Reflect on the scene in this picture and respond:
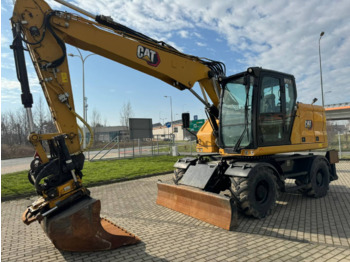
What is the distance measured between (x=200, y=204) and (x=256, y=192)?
A: 4.10ft

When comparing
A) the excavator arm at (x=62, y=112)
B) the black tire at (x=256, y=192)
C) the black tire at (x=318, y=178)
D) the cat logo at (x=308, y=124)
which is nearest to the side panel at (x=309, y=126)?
the cat logo at (x=308, y=124)

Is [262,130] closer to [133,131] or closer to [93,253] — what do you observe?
[93,253]

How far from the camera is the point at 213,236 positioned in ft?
15.4

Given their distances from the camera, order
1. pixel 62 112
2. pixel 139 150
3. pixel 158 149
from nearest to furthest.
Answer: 1. pixel 62 112
2. pixel 139 150
3. pixel 158 149

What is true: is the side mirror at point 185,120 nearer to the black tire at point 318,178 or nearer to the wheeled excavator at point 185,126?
the wheeled excavator at point 185,126

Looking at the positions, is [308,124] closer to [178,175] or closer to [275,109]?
[275,109]

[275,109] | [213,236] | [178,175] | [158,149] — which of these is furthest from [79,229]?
[158,149]

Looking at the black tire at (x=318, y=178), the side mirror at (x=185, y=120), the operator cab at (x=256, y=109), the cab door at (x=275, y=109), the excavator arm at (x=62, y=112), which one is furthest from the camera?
the side mirror at (x=185, y=120)

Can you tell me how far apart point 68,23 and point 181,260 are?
4492 mm

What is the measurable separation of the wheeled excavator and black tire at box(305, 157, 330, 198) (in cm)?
3

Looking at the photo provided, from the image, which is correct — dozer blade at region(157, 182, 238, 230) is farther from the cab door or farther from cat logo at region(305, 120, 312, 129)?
cat logo at region(305, 120, 312, 129)

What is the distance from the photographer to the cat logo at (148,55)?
18.2 feet

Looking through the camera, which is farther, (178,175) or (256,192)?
(178,175)

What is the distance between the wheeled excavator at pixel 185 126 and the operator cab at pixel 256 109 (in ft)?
0.08
